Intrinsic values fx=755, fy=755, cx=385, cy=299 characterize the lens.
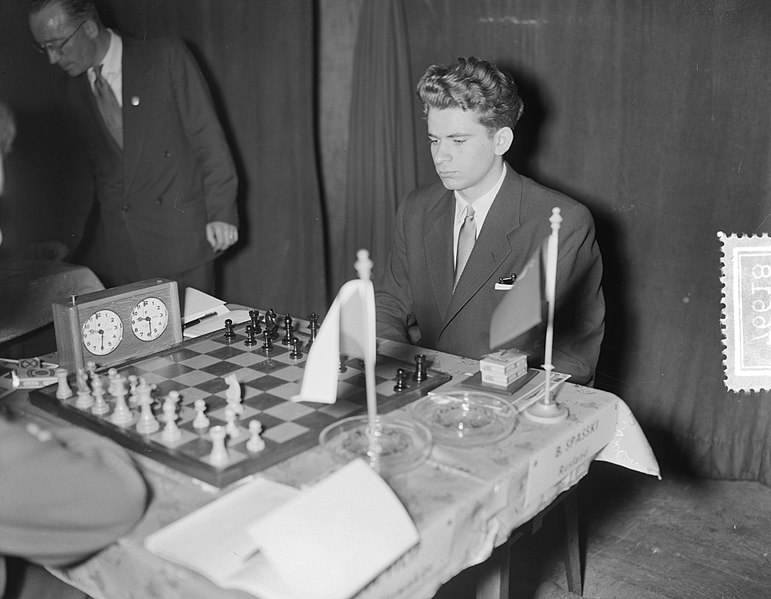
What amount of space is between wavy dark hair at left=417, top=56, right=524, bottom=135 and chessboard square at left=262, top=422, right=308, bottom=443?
1.51 meters

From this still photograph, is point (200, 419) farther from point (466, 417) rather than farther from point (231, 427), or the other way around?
point (466, 417)

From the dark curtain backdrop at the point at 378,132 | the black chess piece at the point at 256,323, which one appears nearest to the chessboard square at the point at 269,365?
the black chess piece at the point at 256,323

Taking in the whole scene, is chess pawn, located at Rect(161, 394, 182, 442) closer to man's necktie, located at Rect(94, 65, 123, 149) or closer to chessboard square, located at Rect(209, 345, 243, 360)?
chessboard square, located at Rect(209, 345, 243, 360)

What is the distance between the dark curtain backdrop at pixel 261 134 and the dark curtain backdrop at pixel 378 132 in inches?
9.0

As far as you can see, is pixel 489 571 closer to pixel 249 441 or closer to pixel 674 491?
pixel 249 441

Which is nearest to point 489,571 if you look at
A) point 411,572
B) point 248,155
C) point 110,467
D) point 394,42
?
point 411,572

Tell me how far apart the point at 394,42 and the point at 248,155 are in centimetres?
99

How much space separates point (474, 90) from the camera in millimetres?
2787

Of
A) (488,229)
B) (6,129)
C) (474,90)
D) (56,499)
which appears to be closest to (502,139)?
(474,90)

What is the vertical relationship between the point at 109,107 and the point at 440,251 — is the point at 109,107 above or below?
above

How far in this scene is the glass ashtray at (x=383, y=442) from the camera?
5.27 ft

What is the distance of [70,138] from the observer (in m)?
2.96

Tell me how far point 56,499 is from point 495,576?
1239 mm

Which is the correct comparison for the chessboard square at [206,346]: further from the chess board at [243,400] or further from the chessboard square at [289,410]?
the chessboard square at [289,410]
